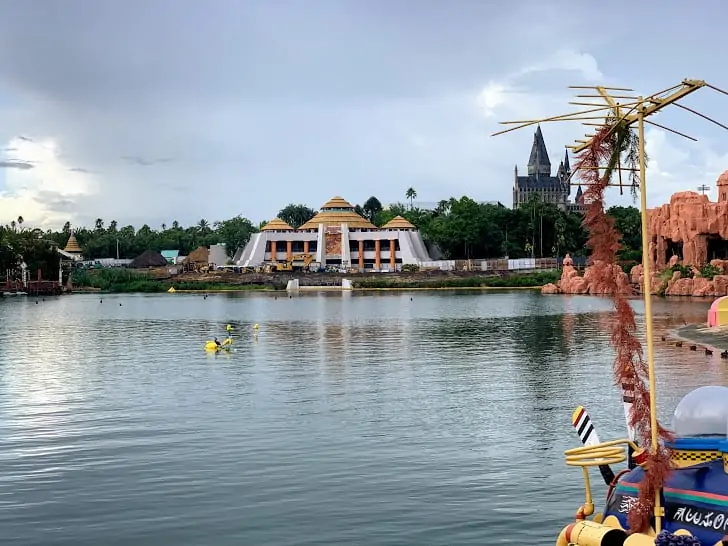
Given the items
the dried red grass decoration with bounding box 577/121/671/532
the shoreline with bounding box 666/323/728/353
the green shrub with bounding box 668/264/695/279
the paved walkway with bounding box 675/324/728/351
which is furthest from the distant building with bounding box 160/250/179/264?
the dried red grass decoration with bounding box 577/121/671/532

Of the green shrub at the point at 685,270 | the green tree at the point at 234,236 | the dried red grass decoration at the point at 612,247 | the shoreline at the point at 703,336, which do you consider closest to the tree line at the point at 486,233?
the green tree at the point at 234,236

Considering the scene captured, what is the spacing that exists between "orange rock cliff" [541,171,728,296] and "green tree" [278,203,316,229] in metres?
91.1

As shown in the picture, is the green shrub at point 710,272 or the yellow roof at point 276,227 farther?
the yellow roof at point 276,227

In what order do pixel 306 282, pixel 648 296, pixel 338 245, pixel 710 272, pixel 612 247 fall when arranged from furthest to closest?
pixel 338 245, pixel 306 282, pixel 710 272, pixel 612 247, pixel 648 296

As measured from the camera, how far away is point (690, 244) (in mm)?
84188

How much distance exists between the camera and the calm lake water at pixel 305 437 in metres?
14.4

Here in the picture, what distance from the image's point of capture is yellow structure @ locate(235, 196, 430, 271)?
13500 centimetres

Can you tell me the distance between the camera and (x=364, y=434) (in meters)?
21.0

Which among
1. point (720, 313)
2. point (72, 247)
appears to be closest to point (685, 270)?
point (720, 313)

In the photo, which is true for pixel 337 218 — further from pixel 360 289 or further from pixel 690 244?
pixel 690 244

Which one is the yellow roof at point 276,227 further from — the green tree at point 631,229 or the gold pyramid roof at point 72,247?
the green tree at point 631,229

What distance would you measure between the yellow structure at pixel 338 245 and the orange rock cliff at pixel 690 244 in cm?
4631

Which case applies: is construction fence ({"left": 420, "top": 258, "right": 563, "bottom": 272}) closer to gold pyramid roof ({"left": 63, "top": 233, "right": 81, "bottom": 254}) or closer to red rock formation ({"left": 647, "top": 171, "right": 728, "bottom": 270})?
red rock formation ({"left": 647, "top": 171, "right": 728, "bottom": 270})

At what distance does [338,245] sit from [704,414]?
12694cm
